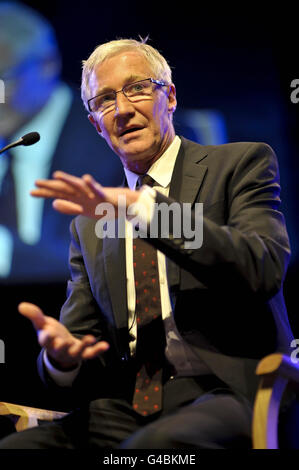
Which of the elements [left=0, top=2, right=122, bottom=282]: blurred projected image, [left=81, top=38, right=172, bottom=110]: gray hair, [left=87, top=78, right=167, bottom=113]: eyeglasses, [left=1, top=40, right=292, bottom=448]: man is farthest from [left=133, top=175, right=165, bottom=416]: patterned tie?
[left=0, top=2, right=122, bottom=282]: blurred projected image

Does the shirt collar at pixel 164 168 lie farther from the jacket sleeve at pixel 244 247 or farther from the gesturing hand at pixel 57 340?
the gesturing hand at pixel 57 340

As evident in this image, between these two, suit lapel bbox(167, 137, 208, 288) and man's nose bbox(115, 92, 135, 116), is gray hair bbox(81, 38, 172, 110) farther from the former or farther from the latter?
→ suit lapel bbox(167, 137, 208, 288)

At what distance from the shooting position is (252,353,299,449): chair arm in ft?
4.17

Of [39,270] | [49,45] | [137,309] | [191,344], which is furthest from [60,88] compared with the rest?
[191,344]

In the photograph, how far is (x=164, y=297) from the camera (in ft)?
5.61

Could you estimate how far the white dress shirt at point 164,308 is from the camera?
1609 mm

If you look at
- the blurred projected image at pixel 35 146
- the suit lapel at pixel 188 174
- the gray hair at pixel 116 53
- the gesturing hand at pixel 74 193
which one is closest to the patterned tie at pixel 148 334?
the suit lapel at pixel 188 174

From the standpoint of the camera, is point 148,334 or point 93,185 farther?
Answer: point 148,334

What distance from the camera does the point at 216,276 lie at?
136cm

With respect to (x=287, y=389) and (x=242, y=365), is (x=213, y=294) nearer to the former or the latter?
(x=242, y=365)

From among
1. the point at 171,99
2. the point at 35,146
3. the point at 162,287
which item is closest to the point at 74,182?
the point at 162,287

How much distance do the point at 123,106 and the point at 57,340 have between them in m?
0.95

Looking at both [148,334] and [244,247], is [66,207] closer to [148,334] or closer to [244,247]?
[244,247]

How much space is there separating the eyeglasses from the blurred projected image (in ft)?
3.40
